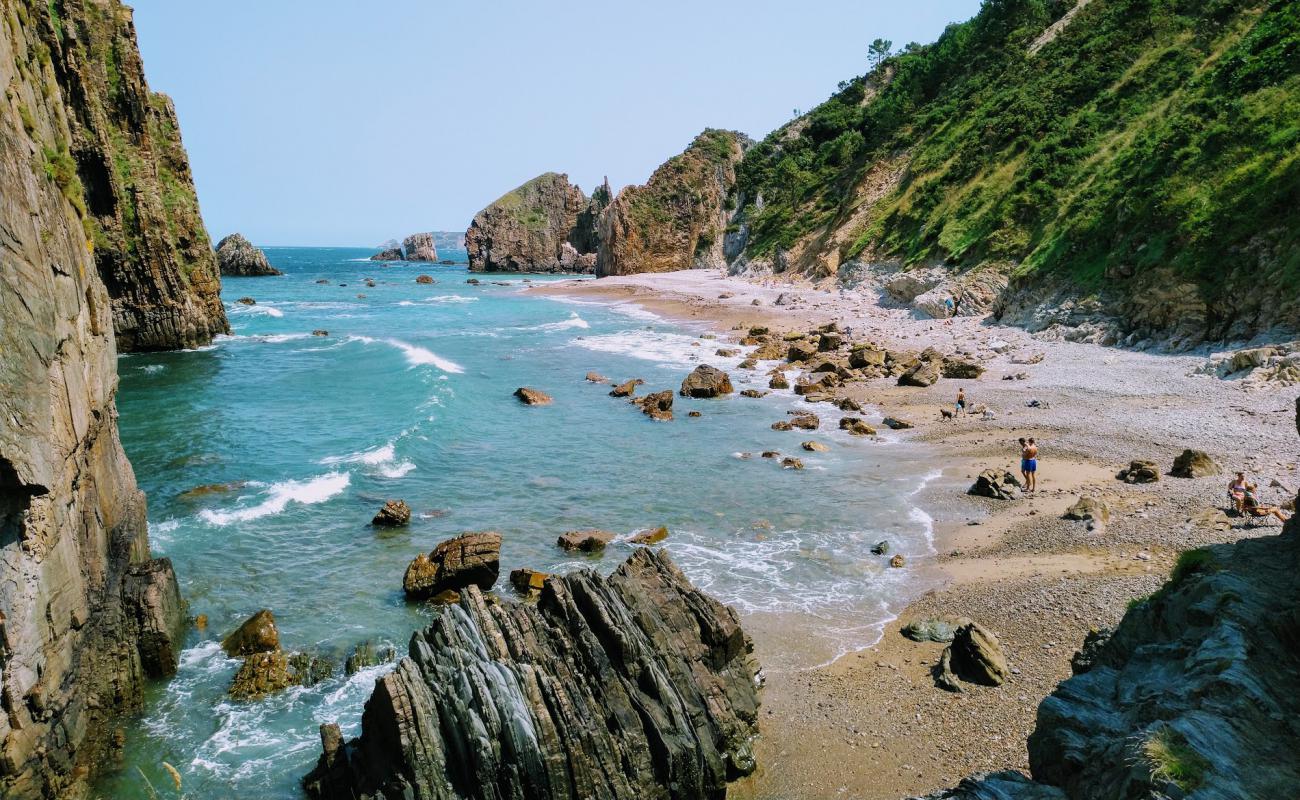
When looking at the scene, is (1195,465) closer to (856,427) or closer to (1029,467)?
(1029,467)

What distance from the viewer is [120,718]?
539 inches

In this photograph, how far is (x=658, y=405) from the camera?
35250 millimetres

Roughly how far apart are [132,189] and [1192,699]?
53.9 meters

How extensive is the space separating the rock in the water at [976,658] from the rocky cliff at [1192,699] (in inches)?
144

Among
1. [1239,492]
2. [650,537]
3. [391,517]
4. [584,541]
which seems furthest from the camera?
[391,517]

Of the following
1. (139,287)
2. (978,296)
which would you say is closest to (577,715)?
(978,296)

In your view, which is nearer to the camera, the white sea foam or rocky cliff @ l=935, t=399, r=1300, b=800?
rocky cliff @ l=935, t=399, r=1300, b=800

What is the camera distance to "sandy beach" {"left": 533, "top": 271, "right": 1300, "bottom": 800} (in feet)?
39.5

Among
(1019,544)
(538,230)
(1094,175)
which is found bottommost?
(1019,544)

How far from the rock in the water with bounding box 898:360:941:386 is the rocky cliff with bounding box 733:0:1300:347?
7.47 meters

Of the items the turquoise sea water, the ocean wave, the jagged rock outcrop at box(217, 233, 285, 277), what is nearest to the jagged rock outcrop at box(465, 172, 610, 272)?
the jagged rock outcrop at box(217, 233, 285, 277)

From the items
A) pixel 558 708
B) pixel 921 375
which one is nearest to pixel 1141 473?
pixel 921 375

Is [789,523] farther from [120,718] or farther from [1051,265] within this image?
[1051,265]

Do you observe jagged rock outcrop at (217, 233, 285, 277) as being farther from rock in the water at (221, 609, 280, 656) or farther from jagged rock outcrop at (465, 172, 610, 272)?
rock in the water at (221, 609, 280, 656)
